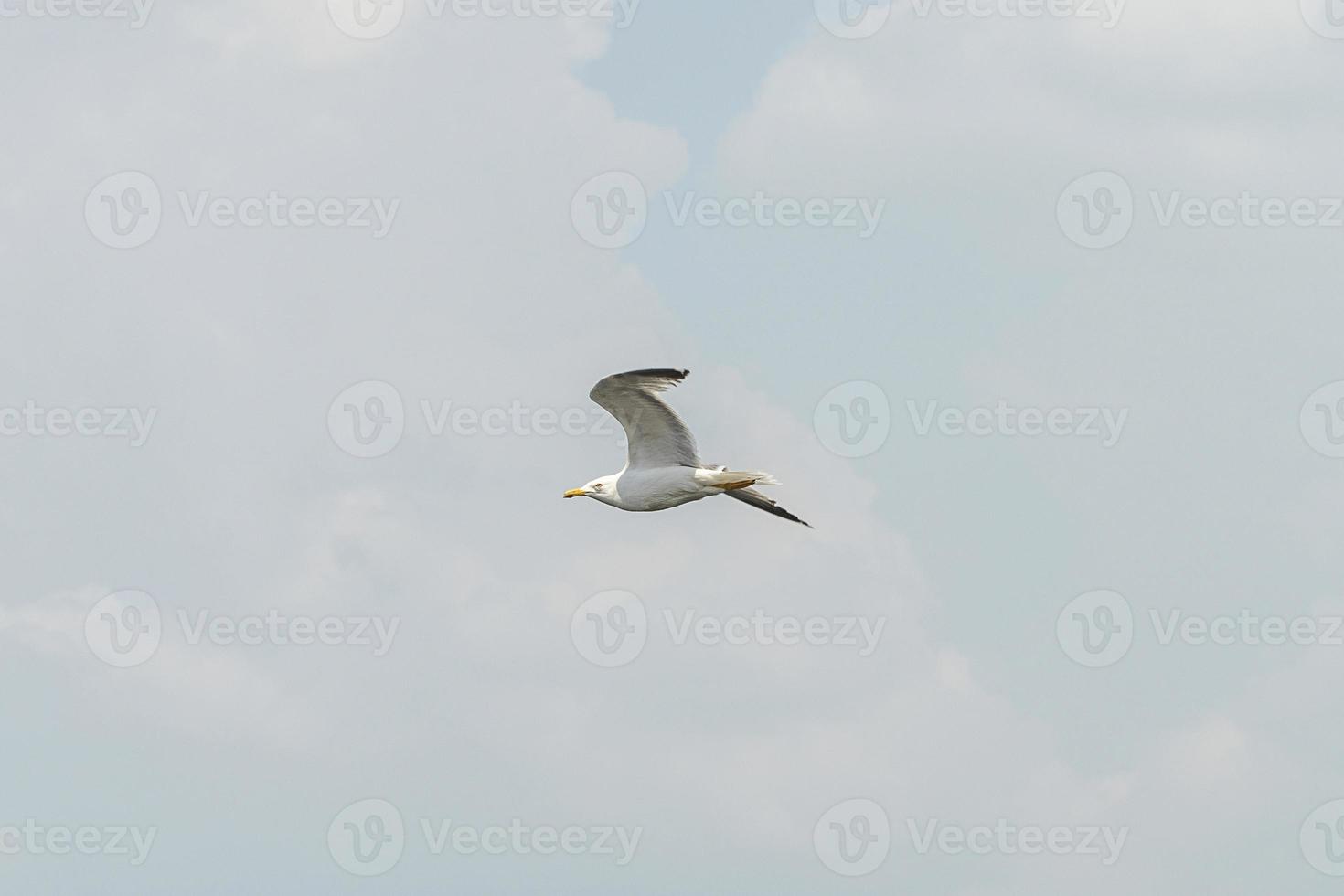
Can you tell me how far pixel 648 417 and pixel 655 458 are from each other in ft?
3.91

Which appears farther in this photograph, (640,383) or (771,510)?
(771,510)

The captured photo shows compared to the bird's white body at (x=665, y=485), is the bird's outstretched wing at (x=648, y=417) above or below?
above

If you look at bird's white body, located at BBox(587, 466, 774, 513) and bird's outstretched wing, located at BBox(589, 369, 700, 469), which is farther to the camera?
bird's white body, located at BBox(587, 466, 774, 513)

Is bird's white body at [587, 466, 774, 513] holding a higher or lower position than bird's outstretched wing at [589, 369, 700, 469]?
lower

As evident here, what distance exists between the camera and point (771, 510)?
56.9 m

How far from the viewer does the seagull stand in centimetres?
5306

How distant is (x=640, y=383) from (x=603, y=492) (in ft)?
12.7

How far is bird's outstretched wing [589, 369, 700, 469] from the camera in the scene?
5291cm

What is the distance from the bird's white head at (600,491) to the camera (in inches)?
2190

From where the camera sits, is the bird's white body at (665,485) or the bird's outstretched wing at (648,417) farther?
the bird's white body at (665,485)

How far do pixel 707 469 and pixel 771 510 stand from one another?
132 inches

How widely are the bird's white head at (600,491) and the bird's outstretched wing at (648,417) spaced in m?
0.75

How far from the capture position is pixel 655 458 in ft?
180

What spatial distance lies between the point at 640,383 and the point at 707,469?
2.63m
